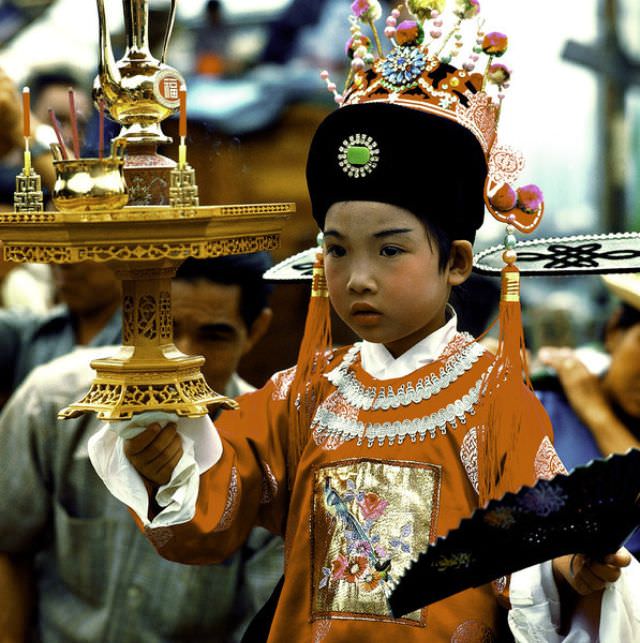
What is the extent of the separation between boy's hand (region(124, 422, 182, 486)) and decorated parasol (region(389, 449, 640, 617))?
0.47 metres

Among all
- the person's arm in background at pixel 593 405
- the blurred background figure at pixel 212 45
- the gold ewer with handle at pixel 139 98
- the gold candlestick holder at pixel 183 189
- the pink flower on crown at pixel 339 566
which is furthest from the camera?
the blurred background figure at pixel 212 45

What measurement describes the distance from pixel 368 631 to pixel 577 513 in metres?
0.48

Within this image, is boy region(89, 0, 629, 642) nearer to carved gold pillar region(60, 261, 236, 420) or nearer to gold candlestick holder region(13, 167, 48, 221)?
carved gold pillar region(60, 261, 236, 420)

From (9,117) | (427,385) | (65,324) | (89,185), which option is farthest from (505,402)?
(65,324)

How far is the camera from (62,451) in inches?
133

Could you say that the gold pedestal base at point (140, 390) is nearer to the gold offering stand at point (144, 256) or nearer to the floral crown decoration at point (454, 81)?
the gold offering stand at point (144, 256)

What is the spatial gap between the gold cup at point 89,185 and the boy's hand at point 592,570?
0.99m

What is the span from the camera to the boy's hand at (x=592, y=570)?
7.34ft

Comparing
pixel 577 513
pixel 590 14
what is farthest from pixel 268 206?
pixel 590 14

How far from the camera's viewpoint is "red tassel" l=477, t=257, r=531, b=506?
91.8 inches

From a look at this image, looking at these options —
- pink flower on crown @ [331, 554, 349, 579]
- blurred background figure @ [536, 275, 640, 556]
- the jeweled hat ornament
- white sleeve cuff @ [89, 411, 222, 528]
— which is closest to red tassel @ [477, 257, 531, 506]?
the jeweled hat ornament

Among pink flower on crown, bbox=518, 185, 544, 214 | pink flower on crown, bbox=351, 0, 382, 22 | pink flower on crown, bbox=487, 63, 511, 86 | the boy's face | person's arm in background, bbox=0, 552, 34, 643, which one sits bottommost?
person's arm in background, bbox=0, 552, 34, 643

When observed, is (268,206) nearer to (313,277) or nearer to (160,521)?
(313,277)

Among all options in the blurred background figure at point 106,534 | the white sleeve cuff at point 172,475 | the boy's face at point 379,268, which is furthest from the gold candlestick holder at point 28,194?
the blurred background figure at point 106,534
